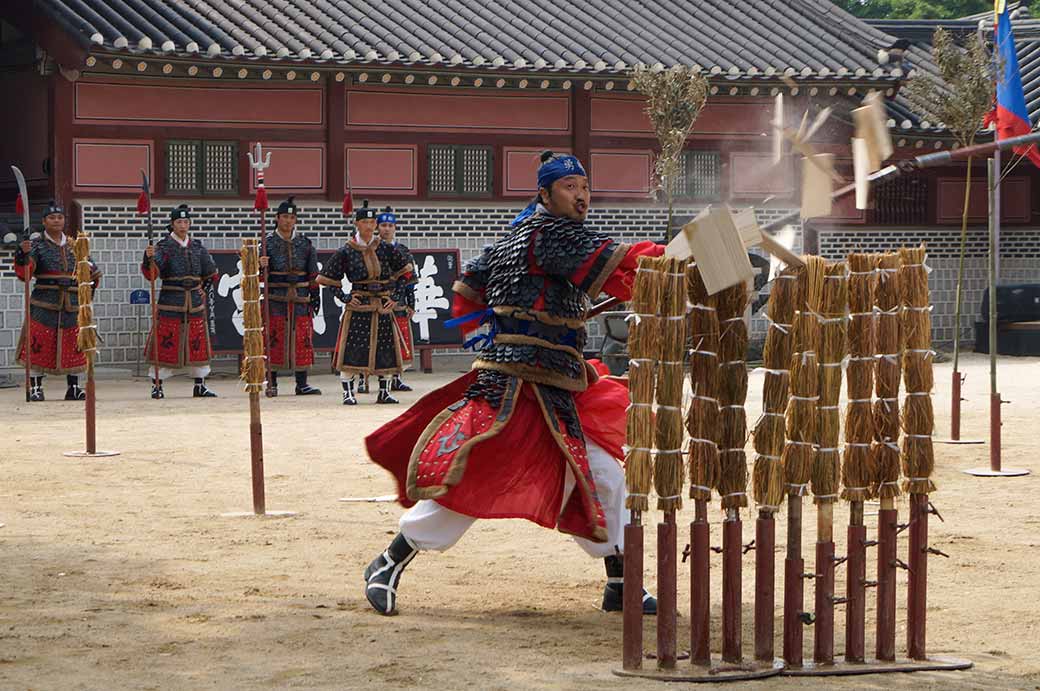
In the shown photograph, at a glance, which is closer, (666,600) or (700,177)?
(666,600)

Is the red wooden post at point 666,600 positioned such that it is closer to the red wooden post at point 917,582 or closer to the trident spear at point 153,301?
the red wooden post at point 917,582

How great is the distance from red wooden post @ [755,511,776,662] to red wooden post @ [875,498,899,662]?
376 millimetres

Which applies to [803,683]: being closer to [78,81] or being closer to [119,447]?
[119,447]

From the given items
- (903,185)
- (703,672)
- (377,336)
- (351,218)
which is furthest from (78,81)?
(703,672)

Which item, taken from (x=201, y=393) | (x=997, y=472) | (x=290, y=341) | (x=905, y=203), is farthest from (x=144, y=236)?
(x=997, y=472)

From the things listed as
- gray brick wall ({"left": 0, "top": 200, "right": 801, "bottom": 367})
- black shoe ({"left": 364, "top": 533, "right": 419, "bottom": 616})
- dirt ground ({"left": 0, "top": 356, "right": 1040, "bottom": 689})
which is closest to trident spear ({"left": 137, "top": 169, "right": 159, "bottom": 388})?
gray brick wall ({"left": 0, "top": 200, "right": 801, "bottom": 367})

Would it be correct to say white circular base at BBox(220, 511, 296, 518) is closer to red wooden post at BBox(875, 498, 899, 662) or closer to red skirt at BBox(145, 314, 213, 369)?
red wooden post at BBox(875, 498, 899, 662)

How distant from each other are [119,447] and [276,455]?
3.82 feet

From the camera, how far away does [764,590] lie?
485cm

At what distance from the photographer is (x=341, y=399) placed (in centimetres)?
1458

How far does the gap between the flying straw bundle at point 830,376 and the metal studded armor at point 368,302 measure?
9599 millimetres

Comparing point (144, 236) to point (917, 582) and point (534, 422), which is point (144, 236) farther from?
point (917, 582)

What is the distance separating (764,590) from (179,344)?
1115 centimetres

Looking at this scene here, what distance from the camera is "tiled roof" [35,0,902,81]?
667 inches
